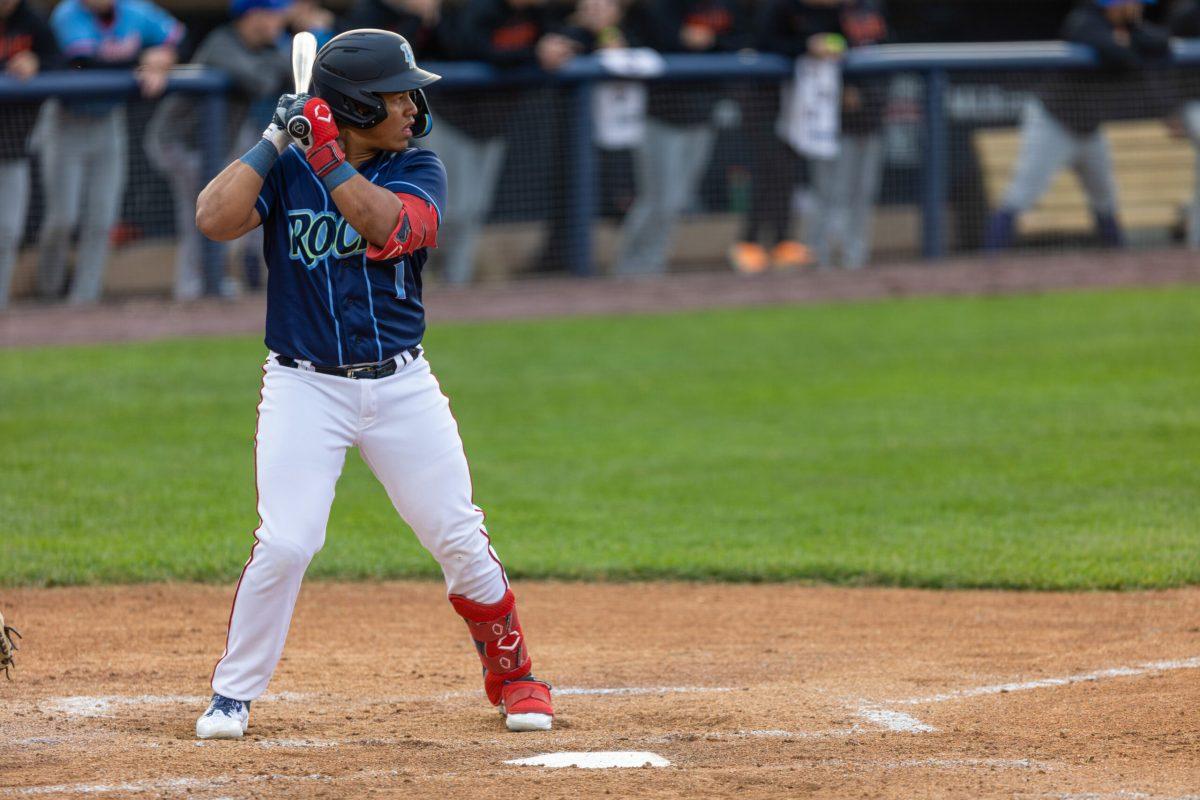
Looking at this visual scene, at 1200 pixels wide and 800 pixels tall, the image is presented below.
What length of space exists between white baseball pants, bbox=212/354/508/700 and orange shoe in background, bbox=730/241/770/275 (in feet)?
31.6

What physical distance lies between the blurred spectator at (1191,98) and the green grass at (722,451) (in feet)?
7.14

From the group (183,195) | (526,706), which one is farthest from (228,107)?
(526,706)

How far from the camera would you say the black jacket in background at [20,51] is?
11266 mm

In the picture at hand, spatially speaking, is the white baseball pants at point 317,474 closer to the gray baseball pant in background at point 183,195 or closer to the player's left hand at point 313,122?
the player's left hand at point 313,122

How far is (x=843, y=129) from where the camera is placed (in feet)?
45.0

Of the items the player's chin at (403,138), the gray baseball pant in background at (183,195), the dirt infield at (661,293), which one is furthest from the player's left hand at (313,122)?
the gray baseball pant in background at (183,195)

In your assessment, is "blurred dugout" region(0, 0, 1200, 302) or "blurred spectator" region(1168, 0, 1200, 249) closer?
"blurred dugout" region(0, 0, 1200, 302)

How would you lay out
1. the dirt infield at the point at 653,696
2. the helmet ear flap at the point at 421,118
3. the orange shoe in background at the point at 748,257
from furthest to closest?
the orange shoe in background at the point at 748,257 → the helmet ear flap at the point at 421,118 → the dirt infield at the point at 653,696

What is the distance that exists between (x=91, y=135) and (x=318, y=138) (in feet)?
25.8

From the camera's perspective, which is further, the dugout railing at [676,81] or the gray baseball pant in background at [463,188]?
the gray baseball pant in background at [463,188]

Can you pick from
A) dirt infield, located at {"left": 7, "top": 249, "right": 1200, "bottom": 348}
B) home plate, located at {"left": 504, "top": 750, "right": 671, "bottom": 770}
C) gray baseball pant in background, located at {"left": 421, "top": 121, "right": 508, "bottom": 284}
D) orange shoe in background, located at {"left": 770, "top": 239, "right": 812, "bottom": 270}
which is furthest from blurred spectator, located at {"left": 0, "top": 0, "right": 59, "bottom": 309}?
home plate, located at {"left": 504, "top": 750, "right": 671, "bottom": 770}

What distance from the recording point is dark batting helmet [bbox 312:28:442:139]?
4371 mm

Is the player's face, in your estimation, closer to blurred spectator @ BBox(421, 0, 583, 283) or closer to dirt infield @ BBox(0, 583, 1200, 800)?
dirt infield @ BBox(0, 583, 1200, 800)

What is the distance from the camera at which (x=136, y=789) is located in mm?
3996
